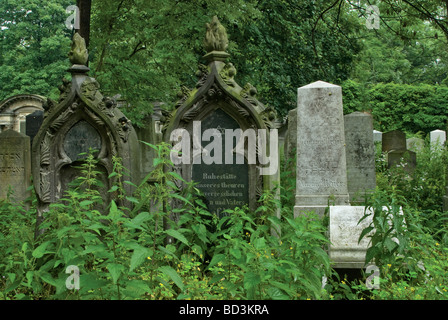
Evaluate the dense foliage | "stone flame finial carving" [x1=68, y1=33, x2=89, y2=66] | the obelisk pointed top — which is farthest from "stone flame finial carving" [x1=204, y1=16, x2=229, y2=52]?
the dense foliage

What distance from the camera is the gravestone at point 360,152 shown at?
1060 centimetres

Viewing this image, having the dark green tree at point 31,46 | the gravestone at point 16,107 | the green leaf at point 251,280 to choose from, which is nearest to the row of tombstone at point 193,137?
the green leaf at point 251,280

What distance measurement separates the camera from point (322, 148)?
27.0ft

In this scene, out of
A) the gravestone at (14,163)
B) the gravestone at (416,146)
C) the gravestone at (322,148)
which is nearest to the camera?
the gravestone at (322,148)

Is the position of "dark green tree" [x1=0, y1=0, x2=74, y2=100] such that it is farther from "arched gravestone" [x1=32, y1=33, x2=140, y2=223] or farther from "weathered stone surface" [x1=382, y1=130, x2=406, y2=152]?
"arched gravestone" [x1=32, y1=33, x2=140, y2=223]

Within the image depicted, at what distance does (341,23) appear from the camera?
16500 millimetres

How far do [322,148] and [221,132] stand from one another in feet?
8.61

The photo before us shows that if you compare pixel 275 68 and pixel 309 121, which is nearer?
pixel 309 121
